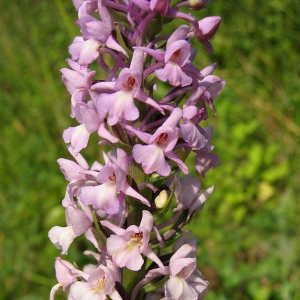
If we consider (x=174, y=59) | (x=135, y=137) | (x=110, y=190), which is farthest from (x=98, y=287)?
(x=174, y=59)

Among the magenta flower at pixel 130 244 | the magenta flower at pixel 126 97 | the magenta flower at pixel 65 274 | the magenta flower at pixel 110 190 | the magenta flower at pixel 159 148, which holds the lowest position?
the magenta flower at pixel 65 274

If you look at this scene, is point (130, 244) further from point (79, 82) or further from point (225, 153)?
point (225, 153)

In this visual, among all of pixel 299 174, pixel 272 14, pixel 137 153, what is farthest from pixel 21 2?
pixel 137 153

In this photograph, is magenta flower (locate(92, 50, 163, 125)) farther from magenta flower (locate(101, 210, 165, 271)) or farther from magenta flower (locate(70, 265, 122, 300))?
magenta flower (locate(70, 265, 122, 300))

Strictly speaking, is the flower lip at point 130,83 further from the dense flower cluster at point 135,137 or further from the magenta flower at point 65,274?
the magenta flower at point 65,274

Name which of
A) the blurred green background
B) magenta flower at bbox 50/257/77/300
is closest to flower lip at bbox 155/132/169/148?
magenta flower at bbox 50/257/77/300

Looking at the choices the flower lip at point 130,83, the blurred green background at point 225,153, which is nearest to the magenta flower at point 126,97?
the flower lip at point 130,83

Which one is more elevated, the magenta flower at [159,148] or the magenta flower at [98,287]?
the magenta flower at [159,148]
